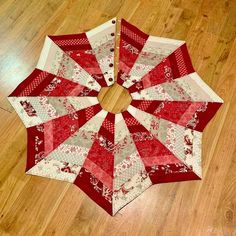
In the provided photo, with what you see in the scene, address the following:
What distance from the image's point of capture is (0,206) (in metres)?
1.36

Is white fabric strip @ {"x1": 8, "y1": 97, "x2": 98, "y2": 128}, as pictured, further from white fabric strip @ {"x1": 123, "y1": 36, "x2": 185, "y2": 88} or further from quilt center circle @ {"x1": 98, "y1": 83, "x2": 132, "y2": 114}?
white fabric strip @ {"x1": 123, "y1": 36, "x2": 185, "y2": 88}

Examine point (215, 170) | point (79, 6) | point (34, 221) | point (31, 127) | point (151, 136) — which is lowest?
point (215, 170)

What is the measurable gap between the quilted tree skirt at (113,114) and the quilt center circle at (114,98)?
0.4 inches

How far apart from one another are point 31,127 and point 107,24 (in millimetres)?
696

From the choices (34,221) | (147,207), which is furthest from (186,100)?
(34,221)

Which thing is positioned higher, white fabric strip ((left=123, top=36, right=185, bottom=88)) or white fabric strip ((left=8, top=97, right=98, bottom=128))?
white fabric strip ((left=8, top=97, right=98, bottom=128))

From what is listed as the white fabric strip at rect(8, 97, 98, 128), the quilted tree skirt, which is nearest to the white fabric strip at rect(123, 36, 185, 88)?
the quilted tree skirt

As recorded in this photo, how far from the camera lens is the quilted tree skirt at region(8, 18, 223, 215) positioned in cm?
143

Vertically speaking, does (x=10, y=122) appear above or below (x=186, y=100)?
above

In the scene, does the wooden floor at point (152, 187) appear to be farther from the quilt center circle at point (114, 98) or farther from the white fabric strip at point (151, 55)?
the quilt center circle at point (114, 98)

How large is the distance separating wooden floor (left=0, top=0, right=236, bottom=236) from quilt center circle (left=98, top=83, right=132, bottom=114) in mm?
372

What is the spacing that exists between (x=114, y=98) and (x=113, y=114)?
0.30ft

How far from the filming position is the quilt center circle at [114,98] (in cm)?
160

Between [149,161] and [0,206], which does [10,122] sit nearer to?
[0,206]
